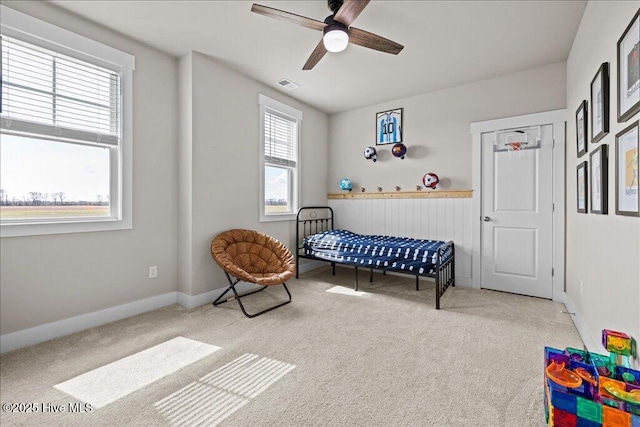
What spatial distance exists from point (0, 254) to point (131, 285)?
95 centimetres

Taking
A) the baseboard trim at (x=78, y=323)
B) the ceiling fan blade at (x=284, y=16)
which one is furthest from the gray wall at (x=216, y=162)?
the ceiling fan blade at (x=284, y=16)

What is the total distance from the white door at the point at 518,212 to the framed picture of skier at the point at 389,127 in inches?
45.7

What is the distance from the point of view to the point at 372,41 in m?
2.32

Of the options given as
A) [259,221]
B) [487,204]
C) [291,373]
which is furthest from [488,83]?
[291,373]

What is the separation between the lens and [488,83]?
3.65 m

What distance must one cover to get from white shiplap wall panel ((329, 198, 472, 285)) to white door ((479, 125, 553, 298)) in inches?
9.1

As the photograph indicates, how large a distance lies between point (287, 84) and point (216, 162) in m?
1.46

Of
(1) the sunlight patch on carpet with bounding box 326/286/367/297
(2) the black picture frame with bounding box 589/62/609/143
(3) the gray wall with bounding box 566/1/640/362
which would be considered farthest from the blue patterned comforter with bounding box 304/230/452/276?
(2) the black picture frame with bounding box 589/62/609/143

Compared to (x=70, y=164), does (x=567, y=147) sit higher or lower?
higher

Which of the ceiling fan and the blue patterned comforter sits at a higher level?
the ceiling fan

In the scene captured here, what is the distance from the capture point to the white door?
3315 mm

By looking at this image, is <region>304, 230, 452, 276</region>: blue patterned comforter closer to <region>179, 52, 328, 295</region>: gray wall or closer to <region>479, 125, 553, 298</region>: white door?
<region>479, 125, 553, 298</region>: white door

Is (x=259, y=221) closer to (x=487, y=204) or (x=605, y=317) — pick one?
(x=487, y=204)

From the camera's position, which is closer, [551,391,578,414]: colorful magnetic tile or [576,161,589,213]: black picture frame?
[551,391,578,414]: colorful magnetic tile
